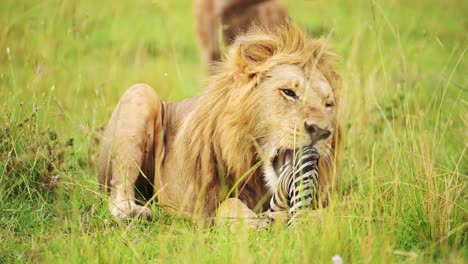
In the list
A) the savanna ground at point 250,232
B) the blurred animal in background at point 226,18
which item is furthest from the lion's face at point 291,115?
the blurred animal in background at point 226,18

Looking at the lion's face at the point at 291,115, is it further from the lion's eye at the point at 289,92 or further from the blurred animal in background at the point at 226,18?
the blurred animal in background at the point at 226,18

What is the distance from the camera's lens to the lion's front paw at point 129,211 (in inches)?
140

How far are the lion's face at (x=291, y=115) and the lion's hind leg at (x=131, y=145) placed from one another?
735 mm

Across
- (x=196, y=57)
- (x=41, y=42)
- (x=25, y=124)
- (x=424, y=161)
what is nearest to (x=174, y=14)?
(x=196, y=57)

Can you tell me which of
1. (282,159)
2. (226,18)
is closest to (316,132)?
(282,159)

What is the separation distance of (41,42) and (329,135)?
2.95m

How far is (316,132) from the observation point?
10.3 ft

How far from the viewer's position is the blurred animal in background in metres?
4.90

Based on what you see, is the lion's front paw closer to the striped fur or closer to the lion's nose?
the striped fur

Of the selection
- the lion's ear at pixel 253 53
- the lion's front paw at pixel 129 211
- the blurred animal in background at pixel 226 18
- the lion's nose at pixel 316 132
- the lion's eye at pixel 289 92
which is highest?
the blurred animal in background at pixel 226 18

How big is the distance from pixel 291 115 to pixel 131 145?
1032 mm

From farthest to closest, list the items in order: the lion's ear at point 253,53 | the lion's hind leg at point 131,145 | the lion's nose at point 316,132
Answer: the lion's hind leg at point 131,145, the lion's ear at point 253,53, the lion's nose at point 316,132

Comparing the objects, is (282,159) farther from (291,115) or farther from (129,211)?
(129,211)

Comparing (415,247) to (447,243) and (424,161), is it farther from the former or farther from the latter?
(424,161)
